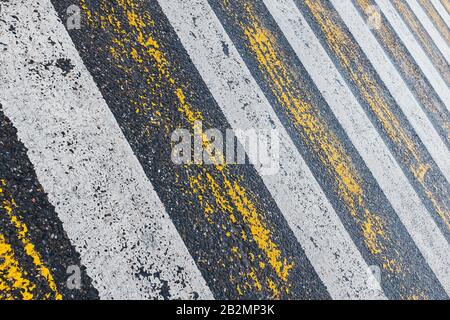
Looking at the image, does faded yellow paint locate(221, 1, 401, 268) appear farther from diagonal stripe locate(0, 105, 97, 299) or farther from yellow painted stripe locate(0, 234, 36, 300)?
yellow painted stripe locate(0, 234, 36, 300)

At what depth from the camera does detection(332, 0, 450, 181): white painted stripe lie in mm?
4473

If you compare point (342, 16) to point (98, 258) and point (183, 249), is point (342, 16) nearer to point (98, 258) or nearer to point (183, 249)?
point (183, 249)

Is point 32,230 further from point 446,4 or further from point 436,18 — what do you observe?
point 446,4

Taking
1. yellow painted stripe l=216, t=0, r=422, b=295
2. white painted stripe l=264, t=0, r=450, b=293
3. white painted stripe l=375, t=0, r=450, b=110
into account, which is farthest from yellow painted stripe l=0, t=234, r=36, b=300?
white painted stripe l=375, t=0, r=450, b=110

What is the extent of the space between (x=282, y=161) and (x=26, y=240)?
1790 millimetres

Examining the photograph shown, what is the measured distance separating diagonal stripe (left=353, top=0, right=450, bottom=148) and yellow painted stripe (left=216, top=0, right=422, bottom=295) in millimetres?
2026

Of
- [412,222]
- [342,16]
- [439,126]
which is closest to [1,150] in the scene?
[412,222]

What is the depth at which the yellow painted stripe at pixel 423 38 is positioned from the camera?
5884 mm

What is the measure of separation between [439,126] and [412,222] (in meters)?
1.91

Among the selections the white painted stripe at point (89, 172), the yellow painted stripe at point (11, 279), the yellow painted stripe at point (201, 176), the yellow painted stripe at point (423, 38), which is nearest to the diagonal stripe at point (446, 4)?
the yellow painted stripe at point (423, 38)

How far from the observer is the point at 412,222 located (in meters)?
3.48

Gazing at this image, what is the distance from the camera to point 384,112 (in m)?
4.20

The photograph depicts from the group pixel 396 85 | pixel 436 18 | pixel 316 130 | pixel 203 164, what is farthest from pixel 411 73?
pixel 203 164
